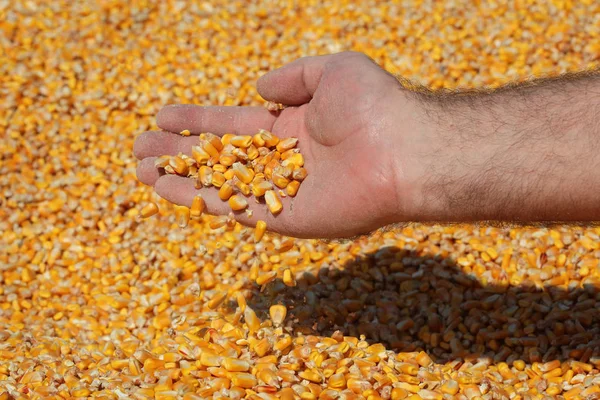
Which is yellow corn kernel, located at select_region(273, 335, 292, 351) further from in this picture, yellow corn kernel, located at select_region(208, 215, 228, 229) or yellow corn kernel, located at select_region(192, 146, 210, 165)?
yellow corn kernel, located at select_region(192, 146, 210, 165)

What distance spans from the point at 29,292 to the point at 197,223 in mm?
994

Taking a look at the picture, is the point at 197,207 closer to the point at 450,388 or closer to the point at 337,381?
the point at 337,381

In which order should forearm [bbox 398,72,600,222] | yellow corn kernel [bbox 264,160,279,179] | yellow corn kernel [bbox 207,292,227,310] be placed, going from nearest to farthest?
forearm [bbox 398,72,600,222], yellow corn kernel [bbox 264,160,279,179], yellow corn kernel [bbox 207,292,227,310]

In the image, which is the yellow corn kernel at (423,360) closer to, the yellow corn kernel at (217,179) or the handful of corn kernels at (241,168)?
the handful of corn kernels at (241,168)

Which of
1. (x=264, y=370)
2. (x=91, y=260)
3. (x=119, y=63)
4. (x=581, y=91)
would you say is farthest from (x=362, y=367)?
(x=119, y=63)

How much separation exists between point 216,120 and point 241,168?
0.44 m

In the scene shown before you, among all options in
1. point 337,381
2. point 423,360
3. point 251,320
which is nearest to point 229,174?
point 251,320

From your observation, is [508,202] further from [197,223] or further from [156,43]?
[156,43]

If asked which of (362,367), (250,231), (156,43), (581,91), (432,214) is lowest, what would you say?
(362,367)

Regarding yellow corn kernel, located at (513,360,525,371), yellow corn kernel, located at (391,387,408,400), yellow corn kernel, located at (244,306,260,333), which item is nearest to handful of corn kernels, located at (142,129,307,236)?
yellow corn kernel, located at (244,306,260,333)

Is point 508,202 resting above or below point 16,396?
above

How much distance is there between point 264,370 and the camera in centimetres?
295

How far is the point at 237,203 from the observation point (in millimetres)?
3102

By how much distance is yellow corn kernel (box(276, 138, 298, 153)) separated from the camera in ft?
10.9
